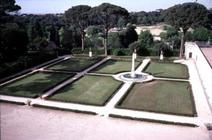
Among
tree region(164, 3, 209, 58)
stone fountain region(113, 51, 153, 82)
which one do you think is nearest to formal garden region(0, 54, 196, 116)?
stone fountain region(113, 51, 153, 82)

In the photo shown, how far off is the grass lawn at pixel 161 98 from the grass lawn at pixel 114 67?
20.6ft

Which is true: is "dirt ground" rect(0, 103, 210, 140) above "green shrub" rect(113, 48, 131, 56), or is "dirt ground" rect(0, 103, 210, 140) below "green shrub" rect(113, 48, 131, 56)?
below

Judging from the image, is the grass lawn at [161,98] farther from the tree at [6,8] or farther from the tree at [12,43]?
the tree at [12,43]

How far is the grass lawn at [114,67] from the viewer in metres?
31.9

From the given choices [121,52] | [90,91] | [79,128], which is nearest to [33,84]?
[90,91]

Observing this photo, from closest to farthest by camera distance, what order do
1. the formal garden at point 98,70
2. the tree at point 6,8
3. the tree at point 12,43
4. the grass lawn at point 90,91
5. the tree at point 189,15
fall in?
the formal garden at point 98,70, the grass lawn at point 90,91, the tree at point 6,8, the tree at point 12,43, the tree at point 189,15

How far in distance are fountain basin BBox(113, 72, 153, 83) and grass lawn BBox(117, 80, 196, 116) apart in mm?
1316

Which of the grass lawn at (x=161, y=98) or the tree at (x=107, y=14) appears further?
the tree at (x=107, y=14)

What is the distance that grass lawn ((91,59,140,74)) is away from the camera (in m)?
31.9

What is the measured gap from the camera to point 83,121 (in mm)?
18406

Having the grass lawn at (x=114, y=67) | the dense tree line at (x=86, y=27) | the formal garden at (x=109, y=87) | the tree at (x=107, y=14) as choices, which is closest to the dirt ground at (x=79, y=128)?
the formal garden at (x=109, y=87)

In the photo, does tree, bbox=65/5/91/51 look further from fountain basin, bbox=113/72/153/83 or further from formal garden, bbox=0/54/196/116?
fountain basin, bbox=113/72/153/83

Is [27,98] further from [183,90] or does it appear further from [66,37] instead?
[66,37]

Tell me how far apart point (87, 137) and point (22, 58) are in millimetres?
20360
